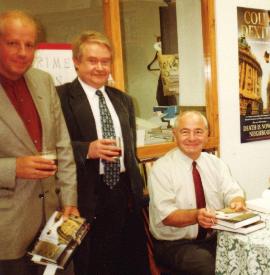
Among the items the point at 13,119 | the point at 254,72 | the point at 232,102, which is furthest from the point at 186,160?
the point at 254,72

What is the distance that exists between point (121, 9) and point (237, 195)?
177 cm

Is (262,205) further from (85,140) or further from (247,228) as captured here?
(85,140)

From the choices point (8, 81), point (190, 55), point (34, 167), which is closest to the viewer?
point (34, 167)

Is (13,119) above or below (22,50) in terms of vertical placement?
below

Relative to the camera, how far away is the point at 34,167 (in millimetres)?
1568

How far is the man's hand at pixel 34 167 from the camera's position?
61.7 inches

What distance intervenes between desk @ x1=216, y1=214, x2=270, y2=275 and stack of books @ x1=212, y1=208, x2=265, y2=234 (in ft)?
0.07

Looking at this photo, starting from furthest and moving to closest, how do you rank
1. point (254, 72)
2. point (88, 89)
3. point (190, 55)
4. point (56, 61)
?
1. point (254, 72)
2. point (190, 55)
3. point (56, 61)
4. point (88, 89)

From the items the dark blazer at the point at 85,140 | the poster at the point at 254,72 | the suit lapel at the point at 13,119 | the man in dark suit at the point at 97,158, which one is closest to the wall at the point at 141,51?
the poster at the point at 254,72

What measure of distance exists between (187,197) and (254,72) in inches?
77.8

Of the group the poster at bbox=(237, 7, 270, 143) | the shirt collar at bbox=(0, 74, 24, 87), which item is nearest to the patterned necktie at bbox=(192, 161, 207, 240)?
the shirt collar at bbox=(0, 74, 24, 87)

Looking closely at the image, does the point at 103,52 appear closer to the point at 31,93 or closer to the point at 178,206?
the point at 31,93

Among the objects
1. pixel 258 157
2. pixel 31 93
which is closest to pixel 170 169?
pixel 31 93

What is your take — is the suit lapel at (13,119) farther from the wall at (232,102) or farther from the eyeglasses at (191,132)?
the wall at (232,102)
